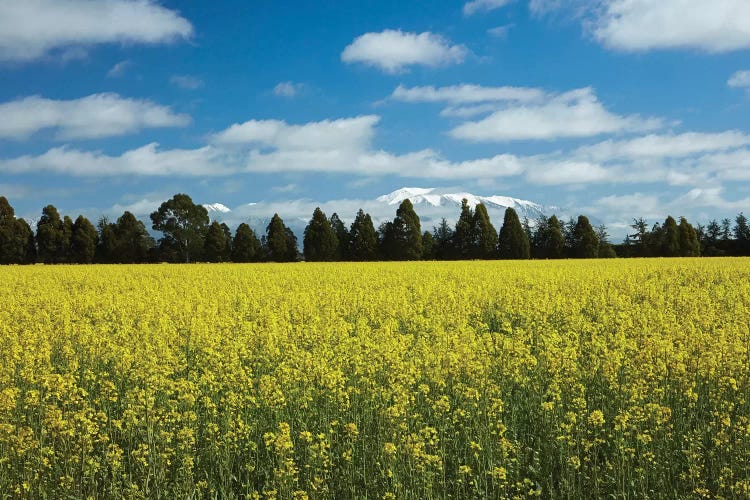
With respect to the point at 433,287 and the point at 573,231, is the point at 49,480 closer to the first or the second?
the point at 433,287

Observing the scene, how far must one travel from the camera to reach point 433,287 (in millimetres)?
20750

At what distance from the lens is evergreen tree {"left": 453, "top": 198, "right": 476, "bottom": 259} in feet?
208

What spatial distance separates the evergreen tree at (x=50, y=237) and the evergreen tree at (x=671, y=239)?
65.0 m

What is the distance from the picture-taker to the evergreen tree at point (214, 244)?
66000 millimetres

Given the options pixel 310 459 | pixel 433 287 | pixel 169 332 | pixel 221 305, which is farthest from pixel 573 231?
pixel 310 459

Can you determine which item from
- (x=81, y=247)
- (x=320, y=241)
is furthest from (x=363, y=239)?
(x=81, y=247)

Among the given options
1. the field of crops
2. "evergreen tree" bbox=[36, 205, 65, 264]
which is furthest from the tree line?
the field of crops

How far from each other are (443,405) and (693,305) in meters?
11.2

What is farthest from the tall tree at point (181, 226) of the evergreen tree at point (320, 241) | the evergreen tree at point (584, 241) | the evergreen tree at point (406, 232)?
the evergreen tree at point (584, 241)

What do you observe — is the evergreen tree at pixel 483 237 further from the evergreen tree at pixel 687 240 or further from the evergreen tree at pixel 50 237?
the evergreen tree at pixel 50 237

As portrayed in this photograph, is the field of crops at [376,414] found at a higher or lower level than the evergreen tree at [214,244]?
lower

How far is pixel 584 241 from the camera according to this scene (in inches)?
2500

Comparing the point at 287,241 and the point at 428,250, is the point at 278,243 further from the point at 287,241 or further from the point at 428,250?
the point at 428,250

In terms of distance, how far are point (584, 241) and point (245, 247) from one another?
36564 mm
